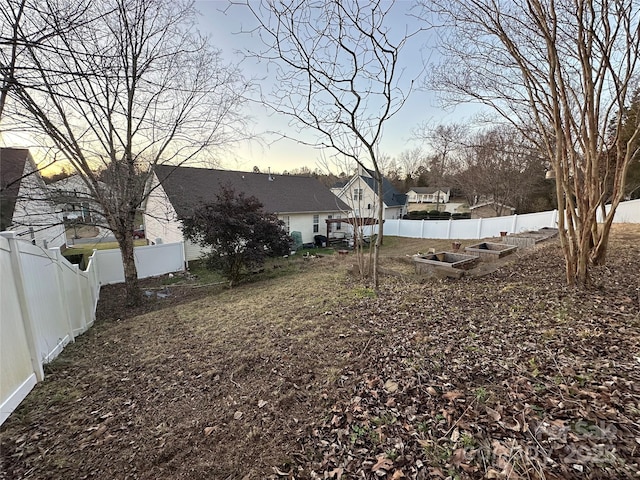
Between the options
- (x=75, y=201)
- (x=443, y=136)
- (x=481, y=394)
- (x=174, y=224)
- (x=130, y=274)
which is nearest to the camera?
(x=481, y=394)

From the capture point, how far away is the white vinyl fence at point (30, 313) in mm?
2359

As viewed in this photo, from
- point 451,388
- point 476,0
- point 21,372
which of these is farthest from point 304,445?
point 476,0

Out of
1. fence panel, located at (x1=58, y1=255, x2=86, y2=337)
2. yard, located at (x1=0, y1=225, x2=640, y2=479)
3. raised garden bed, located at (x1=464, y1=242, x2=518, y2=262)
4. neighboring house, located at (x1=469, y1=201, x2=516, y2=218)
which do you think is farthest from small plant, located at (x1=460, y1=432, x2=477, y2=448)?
neighboring house, located at (x1=469, y1=201, x2=516, y2=218)

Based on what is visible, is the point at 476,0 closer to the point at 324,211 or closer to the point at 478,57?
the point at 478,57

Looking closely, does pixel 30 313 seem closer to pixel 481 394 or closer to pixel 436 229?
pixel 481 394

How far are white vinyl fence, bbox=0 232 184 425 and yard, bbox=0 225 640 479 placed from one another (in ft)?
0.74

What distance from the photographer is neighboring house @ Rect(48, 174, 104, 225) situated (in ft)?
21.3

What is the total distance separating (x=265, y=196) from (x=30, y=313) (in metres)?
14.5

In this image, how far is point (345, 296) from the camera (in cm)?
554

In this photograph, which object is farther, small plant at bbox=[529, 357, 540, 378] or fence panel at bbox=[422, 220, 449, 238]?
fence panel at bbox=[422, 220, 449, 238]

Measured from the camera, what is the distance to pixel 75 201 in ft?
22.2

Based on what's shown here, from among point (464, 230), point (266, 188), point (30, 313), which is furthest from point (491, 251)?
point (266, 188)

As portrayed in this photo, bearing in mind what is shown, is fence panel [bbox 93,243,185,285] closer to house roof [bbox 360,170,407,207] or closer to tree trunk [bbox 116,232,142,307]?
tree trunk [bbox 116,232,142,307]

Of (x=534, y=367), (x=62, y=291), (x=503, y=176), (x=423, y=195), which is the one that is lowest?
(x=534, y=367)
